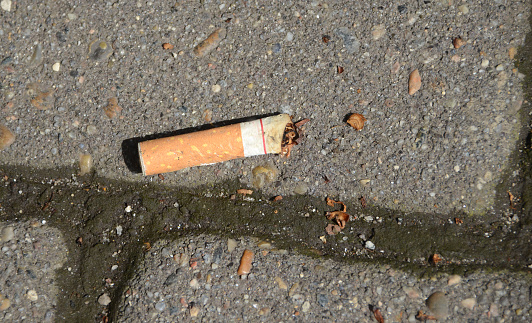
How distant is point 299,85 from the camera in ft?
6.95

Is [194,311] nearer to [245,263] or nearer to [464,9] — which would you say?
[245,263]

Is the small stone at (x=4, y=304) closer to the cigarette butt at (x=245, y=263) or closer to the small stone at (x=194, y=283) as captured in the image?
the small stone at (x=194, y=283)

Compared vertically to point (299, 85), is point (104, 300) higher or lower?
lower

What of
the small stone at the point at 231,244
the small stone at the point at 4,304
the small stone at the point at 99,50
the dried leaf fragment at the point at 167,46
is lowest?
the small stone at the point at 4,304

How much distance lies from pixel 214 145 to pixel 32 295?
1.33 metres

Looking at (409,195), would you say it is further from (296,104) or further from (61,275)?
(61,275)

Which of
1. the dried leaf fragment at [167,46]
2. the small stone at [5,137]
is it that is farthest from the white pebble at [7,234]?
the dried leaf fragment at [167,46]

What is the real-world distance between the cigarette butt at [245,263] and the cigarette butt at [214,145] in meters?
0.53

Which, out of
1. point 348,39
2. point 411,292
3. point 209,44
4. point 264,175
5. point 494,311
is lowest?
point 494,311

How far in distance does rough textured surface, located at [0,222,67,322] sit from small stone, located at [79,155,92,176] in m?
0.37

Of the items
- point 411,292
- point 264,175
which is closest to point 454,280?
point 411,292

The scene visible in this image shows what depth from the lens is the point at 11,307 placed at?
202 centimetres

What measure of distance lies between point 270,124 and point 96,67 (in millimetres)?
1142

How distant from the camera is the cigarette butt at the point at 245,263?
6.49ft
